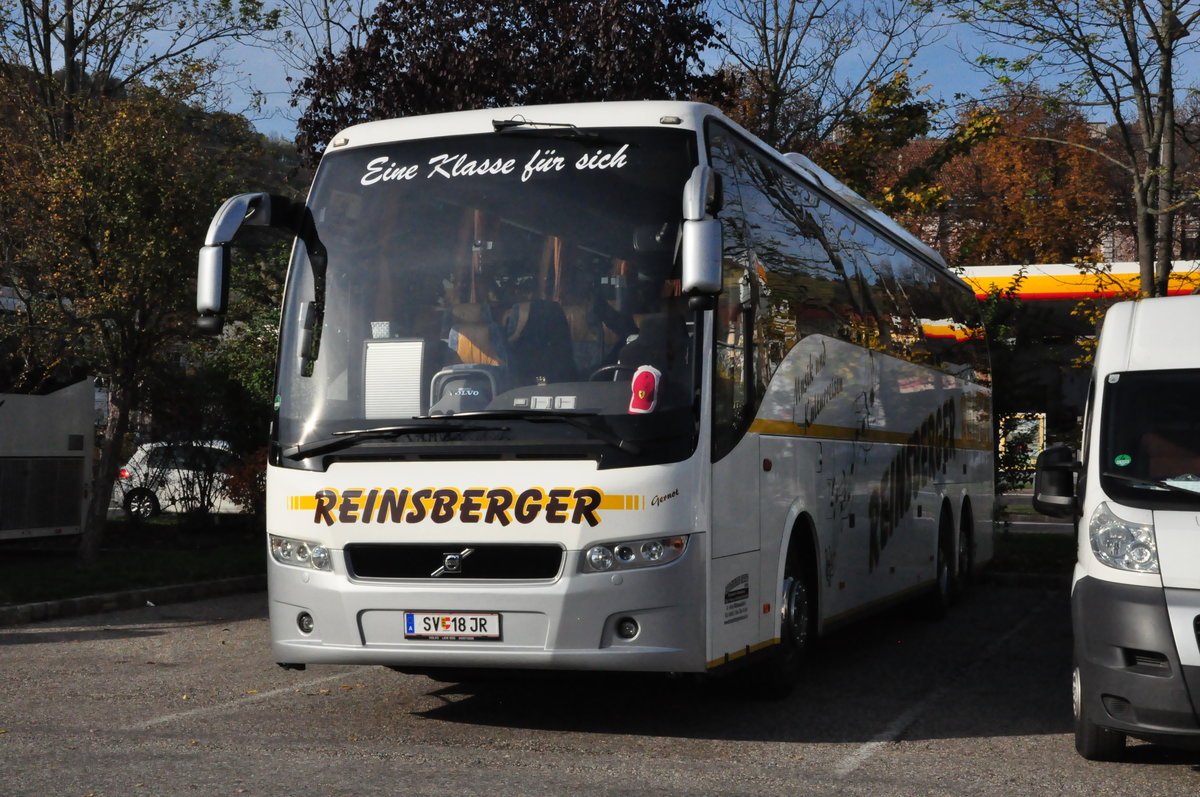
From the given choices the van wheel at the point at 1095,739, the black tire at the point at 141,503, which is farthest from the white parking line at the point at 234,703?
the black tire at the point at 141,503

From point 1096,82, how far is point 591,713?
45.4ft

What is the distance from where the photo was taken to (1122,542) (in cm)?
659

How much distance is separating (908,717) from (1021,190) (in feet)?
120

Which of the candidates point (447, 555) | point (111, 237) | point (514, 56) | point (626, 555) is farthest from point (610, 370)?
point (514, 56)

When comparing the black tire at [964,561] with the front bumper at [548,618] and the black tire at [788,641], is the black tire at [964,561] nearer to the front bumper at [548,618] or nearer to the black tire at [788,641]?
the black tire at [788,641]

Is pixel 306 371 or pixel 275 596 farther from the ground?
pixel 306 371

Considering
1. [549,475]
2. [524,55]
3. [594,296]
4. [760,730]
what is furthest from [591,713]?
[524,55]

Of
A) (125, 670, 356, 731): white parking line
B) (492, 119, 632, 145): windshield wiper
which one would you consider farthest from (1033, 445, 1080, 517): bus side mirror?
(125, 670, 356, 731): white parking line

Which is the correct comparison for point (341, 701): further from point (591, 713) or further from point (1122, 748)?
point (1122, 748)

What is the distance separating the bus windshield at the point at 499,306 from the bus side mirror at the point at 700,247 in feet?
1.36

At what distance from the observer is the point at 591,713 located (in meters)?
8.48

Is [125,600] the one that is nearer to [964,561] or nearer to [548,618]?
[548,618]

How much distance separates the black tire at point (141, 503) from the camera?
22000 millimetres

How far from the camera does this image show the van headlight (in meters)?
6.47
